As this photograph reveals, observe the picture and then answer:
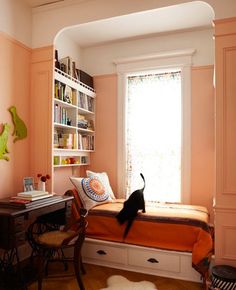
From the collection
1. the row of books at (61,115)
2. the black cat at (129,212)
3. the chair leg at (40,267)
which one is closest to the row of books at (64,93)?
the row of books at (61,115)

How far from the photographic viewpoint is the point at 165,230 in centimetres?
281

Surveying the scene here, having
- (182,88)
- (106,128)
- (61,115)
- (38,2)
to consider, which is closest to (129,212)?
(61,115)

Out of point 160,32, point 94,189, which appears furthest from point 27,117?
point 160,32

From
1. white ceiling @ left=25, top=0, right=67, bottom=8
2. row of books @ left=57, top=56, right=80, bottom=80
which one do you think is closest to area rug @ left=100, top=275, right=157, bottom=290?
row of books @ left=57, top=56, right=80, bottom=80

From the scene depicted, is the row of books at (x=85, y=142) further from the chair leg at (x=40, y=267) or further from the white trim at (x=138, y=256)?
the chair leg at (x=40, y=267)

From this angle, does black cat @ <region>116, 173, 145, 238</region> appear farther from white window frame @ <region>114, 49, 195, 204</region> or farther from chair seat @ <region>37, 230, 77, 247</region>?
white window frame @ <region>114, 49, 195, 204</region>

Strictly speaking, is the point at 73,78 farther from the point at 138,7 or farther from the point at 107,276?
the point at 107,276

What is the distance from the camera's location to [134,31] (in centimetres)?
378

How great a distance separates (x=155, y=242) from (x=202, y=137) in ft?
5.31

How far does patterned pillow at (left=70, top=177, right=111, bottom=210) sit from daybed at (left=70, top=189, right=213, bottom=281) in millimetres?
113

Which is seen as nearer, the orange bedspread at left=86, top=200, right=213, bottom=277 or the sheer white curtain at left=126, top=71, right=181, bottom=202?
the orange bedspread at left=86, top=200, right=213, bottom=277

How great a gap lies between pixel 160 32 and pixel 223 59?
154 cm

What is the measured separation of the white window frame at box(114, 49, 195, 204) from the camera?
374cm

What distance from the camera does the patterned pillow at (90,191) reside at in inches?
127
